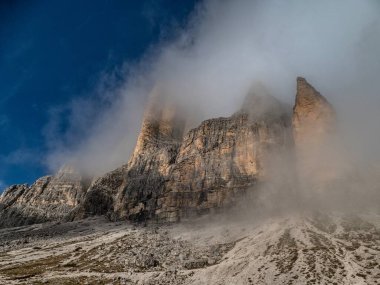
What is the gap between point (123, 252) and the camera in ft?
374

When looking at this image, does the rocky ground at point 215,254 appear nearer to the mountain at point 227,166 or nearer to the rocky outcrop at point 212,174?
the rocky outcrop at point 212,174

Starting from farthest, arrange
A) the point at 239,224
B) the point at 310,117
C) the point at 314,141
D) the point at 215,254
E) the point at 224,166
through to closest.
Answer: the point at 224,166 → the point at 310,117 → the point at 314,141 → the point at 239,224 → the point at 215,254

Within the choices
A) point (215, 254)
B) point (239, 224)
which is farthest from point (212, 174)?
point (215, 254)

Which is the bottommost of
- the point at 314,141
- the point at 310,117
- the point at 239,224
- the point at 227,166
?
the point at 239,224

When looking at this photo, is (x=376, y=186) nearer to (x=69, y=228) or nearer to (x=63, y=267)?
(x=63, y=267)

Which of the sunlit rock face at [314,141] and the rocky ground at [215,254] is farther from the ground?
the sunlit rock face at [314,141]

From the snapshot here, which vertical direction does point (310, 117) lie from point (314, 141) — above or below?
above

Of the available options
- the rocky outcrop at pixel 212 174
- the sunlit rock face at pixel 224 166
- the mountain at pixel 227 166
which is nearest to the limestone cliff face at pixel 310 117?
the mountain at pixel 227 166

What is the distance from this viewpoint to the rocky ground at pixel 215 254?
261 ft

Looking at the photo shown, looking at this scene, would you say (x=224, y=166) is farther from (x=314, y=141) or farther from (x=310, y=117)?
(x=310, y=117)

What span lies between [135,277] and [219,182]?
9263 centimetres

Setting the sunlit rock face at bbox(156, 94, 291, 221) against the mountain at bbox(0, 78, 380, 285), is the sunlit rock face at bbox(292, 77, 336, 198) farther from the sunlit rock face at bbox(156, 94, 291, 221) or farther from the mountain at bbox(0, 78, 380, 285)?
the sunlit rock face at bbox(156, 94, 291, 221)

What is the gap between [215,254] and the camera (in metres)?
107

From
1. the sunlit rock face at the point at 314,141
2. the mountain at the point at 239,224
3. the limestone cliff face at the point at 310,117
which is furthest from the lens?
the limestone cliff face at the point at 310,117
